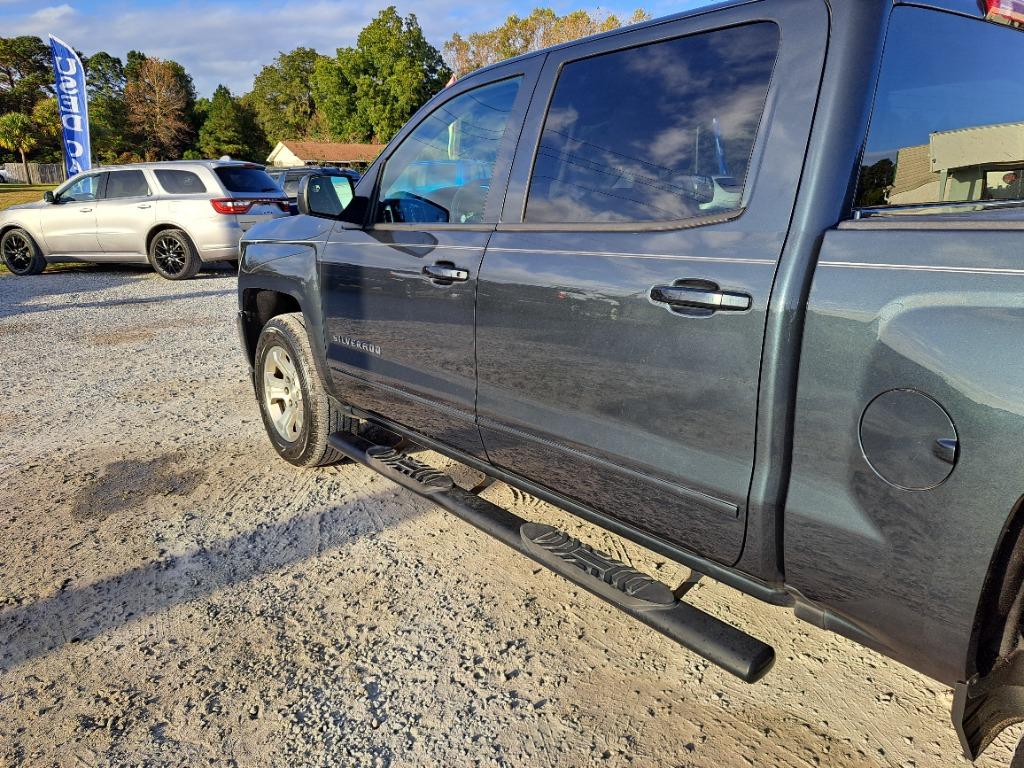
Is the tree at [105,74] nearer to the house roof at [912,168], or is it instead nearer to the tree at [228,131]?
the tree at [228,131]

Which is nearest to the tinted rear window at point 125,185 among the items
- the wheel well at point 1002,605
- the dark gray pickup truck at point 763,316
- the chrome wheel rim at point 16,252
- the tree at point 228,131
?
the chrome wheel rim at point 16,252

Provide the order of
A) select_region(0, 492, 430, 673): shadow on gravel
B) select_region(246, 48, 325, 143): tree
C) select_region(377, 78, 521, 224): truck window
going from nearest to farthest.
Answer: select_region(0, 492, 430, 673): shadow on gravel < select_region(377, 78, 521, 224): truck window < select_region(246, 48, 325, 143): tree

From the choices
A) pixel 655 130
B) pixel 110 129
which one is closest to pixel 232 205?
pixel 655 130

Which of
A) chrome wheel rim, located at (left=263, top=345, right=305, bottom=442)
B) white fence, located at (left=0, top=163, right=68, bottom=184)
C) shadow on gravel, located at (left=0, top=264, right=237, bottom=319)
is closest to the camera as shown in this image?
chrome wheel rim, located at (left=263, top=345, right=305, bottom=442)

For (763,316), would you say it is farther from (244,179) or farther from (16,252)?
(16,252)

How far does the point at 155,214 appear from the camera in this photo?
426 inches

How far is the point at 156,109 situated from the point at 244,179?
73659 mm

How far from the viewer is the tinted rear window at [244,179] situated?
35.3 feet

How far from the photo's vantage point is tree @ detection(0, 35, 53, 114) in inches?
2813

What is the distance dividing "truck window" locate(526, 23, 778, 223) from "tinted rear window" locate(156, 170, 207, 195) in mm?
9784

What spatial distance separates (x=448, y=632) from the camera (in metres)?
2.60

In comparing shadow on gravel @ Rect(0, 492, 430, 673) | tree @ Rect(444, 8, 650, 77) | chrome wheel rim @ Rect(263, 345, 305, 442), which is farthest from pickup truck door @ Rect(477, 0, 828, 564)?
tree @ Rect(444, 8, 650, 77)

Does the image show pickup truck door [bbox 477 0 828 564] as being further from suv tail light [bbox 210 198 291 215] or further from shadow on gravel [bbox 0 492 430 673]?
suv tail light [bbox 210 198 291 215]

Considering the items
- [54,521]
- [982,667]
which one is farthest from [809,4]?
[54,521]
